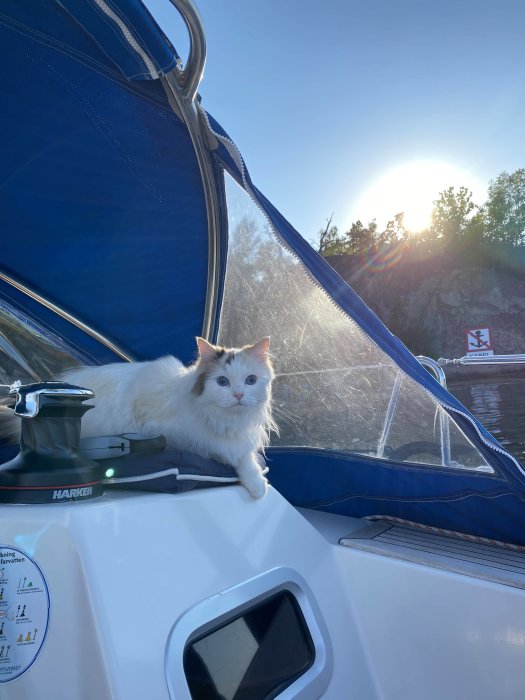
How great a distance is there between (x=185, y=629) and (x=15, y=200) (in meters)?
1.82

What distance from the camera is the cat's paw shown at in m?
1.36

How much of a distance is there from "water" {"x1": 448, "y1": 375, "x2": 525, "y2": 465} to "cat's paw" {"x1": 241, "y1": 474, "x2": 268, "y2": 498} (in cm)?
372

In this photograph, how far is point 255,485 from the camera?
1.37m

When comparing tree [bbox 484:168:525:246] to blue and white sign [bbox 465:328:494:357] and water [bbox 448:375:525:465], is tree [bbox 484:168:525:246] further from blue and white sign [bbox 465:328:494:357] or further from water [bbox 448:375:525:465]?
blue and white sign [bbox 465:328:494:357]

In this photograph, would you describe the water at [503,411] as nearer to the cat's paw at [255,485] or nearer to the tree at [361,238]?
the cat's paw at [255,485]

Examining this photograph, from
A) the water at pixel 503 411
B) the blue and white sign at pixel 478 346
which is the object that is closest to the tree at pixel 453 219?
the water at pixel 503 411

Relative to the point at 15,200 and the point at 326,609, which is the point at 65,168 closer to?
the point at 15,200

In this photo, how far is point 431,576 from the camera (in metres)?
1.36

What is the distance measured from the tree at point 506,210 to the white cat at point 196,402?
105 feet

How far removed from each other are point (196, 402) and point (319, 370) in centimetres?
61

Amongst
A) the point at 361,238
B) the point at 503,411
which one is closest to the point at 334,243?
the point at 361,238

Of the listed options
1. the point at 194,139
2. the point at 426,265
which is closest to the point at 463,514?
the point at 194,139

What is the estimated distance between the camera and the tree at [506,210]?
2978cm

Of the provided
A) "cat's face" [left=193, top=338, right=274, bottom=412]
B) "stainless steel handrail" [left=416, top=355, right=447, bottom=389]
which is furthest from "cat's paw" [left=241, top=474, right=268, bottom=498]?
"stainless steel handrail" [left=416, top=355, right=447, bottom=389]
